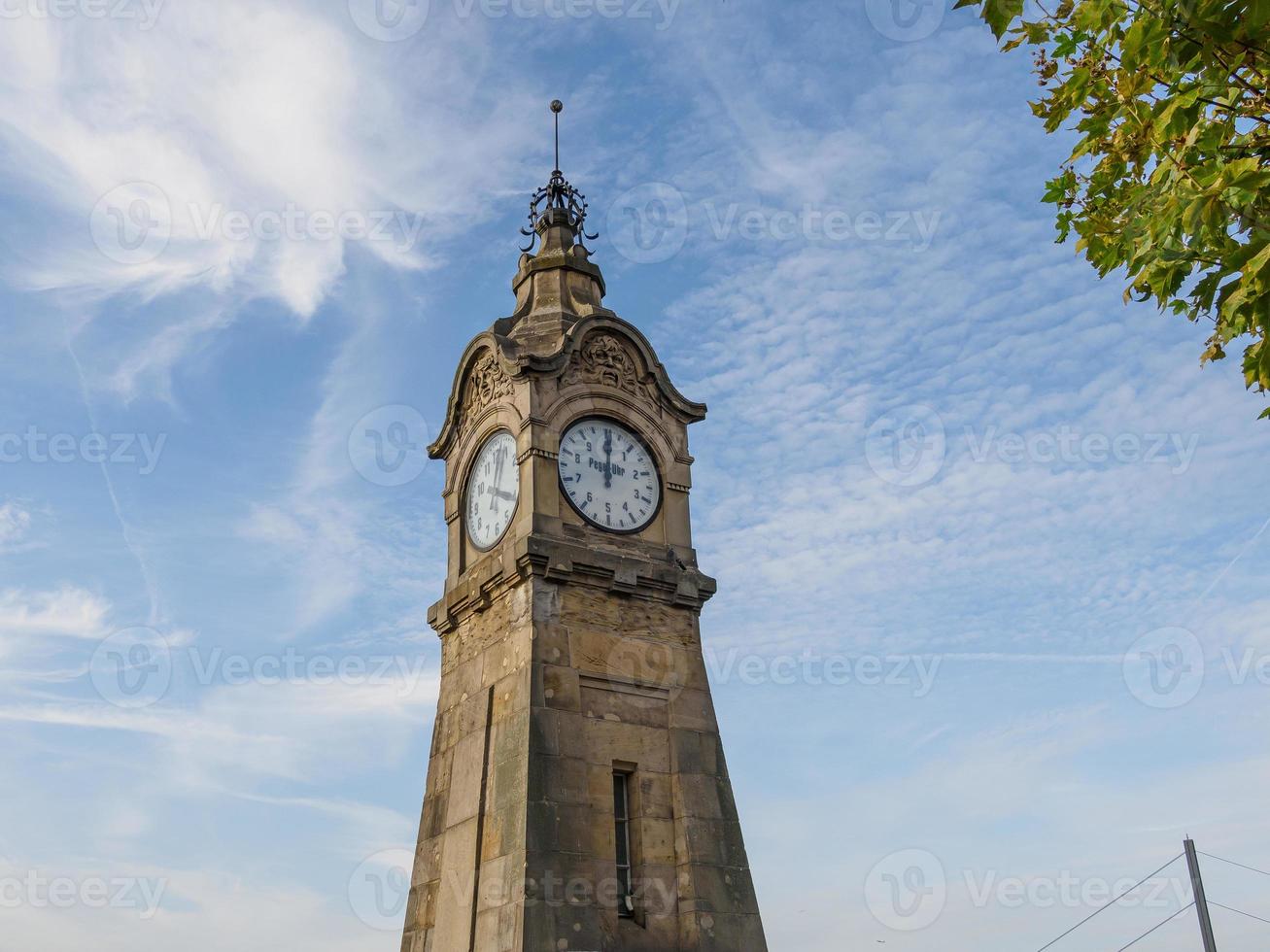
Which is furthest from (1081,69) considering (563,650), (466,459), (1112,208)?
(466,459)

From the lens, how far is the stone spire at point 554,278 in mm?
17422

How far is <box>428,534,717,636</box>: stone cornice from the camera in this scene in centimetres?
1480

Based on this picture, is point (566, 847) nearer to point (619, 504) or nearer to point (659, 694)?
point (659, 694)

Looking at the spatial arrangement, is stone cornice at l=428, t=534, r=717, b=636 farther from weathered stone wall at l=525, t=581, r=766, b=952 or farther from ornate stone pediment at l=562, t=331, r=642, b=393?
ornate stone pediment at l=562, t=331, r=642, b=393

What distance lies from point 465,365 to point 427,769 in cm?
582

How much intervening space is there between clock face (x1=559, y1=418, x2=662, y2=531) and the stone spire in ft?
5.11

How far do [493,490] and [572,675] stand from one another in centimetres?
323

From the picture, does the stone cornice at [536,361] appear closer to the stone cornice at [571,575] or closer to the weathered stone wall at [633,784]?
the stone cornice at [571,575]

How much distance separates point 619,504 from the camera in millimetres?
16062

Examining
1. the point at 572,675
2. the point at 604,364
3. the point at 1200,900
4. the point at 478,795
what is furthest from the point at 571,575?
the point at 1200,900

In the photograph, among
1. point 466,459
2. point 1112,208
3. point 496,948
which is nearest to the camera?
point 1112,208

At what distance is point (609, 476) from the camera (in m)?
16.2

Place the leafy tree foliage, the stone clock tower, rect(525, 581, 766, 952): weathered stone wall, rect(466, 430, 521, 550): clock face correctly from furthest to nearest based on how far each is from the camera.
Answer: rect(466, 430, 521, 550): clock face < the stone clock tower < rect(525, 581, 766, 952): weathered stone wall < the leafy tree foliage

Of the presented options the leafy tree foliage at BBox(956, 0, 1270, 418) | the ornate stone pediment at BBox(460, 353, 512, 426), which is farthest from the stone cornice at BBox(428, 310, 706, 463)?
the leafy tree foliage at BBox(956, 0, 1270, 418)
